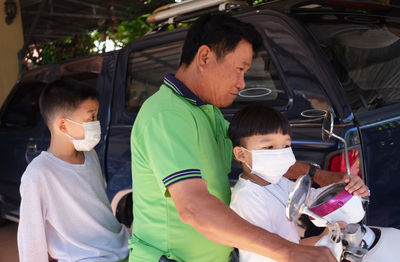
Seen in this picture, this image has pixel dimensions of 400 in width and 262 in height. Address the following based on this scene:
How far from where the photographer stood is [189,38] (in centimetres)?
165

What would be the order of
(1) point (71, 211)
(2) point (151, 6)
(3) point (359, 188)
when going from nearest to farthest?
(3) point (359, 188) < (1) point (71, 211) < (2) point (151, 6)

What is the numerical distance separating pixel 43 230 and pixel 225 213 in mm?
987

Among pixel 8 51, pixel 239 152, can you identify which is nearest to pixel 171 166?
pixel 239 152

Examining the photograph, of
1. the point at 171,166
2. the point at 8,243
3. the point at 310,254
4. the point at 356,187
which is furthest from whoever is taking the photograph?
the point at 8,243

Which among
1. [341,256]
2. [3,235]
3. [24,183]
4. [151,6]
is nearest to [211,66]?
[341,256]

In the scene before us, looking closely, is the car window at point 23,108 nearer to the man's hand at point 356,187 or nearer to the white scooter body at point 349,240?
the man's hand at point 356,187

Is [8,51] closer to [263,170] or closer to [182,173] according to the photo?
[263,170]

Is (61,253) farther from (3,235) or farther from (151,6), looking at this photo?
(151,6)

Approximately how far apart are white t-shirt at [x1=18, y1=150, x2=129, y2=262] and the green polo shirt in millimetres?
472

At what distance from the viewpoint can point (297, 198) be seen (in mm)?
1132

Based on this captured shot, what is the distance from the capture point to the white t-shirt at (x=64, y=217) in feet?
5.92

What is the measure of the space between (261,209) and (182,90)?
0.52 meters

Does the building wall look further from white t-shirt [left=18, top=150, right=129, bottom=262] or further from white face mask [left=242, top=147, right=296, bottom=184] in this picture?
white face mask [left=242, top=147, right=296, bottom=184]

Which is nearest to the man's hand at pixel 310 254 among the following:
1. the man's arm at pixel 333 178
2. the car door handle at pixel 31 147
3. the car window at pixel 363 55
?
the man's arm at pixel 333 178
